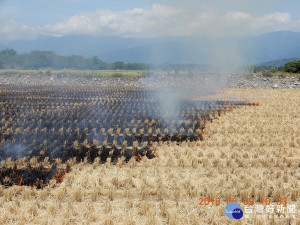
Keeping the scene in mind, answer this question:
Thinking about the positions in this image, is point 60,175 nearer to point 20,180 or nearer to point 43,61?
point 20,180

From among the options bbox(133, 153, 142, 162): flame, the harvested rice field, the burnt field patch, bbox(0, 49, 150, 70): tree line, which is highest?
bbox(0, 49, 150, 70): tree line

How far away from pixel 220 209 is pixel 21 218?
3.49 metres

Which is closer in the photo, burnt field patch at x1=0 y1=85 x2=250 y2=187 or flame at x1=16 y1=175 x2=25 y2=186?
flame at x1=16 y1=175 x2=25 y2=186

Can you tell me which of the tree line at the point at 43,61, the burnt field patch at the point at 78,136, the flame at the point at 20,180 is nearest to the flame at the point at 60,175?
the burnt field patch at the point at 78,136

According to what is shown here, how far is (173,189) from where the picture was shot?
5.95 meters

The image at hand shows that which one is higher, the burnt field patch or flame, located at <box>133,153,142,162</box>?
the burnt field patch

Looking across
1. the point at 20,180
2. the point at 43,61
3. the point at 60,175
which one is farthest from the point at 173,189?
the point at 43,61

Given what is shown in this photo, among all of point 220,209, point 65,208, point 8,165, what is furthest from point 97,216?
point 8,165

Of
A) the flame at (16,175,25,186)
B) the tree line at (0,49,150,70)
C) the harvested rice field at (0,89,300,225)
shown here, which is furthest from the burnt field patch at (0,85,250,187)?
the tree line at (0,49,150,70)

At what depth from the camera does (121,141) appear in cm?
964

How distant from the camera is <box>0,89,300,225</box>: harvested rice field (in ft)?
15.9

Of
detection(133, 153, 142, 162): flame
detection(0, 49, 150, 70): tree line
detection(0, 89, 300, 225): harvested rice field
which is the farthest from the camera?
detection(0, 49, 150, 70): tree line

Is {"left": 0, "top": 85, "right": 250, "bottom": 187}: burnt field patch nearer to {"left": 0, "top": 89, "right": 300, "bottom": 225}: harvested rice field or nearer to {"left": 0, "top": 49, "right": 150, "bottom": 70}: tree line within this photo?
{"left": 0, "top": 89, "right": 300, "bottom": 225}: harvested rice field

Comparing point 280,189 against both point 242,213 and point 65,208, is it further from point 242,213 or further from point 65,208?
point 65,208
